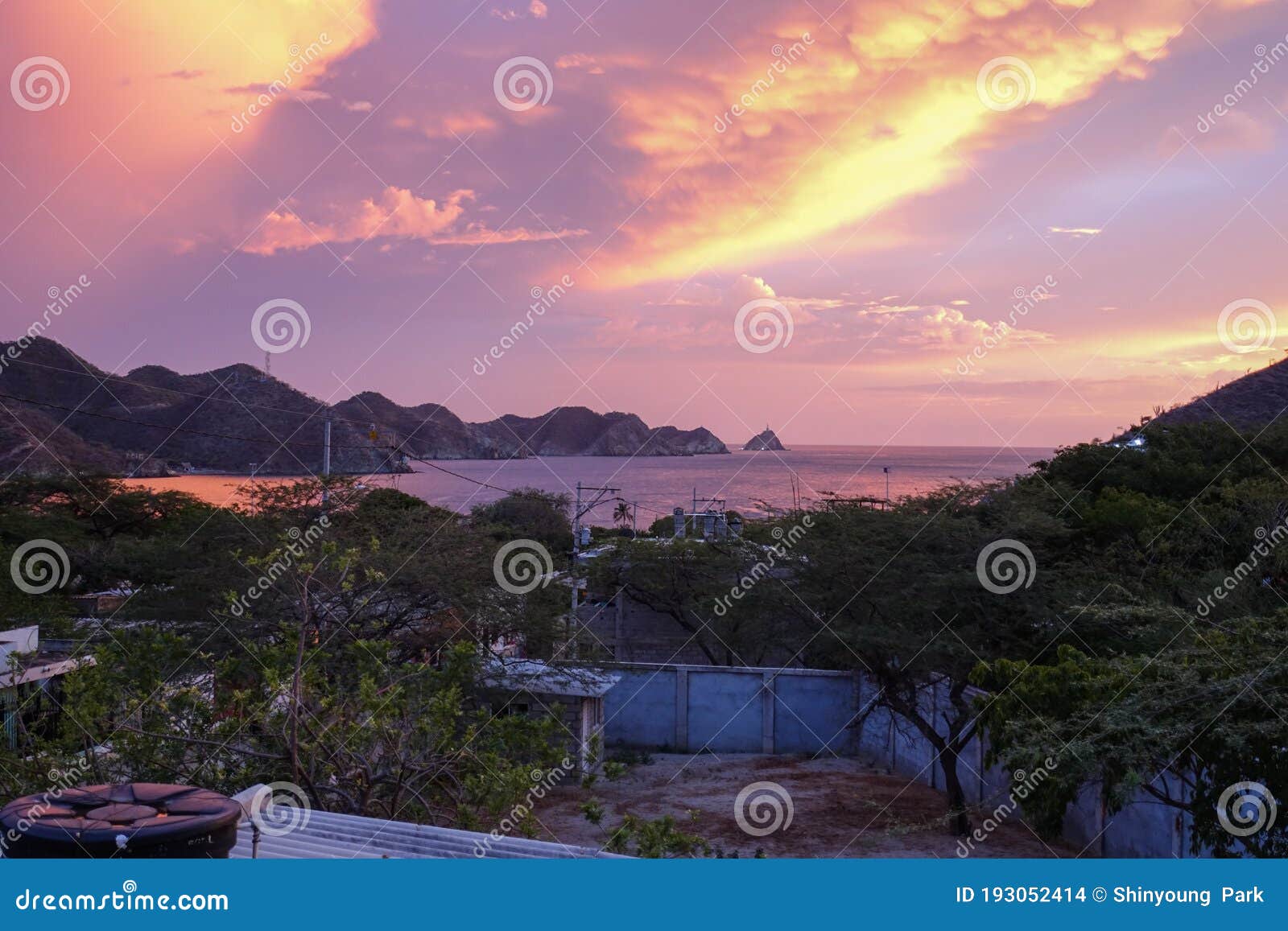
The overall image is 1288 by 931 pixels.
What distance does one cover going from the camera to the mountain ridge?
3669 centimetres

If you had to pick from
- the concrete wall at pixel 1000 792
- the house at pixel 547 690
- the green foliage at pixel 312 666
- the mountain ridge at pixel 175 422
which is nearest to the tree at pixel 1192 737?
the concrete wall at pixel 1000 792

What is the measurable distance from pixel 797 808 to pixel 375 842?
9916mm

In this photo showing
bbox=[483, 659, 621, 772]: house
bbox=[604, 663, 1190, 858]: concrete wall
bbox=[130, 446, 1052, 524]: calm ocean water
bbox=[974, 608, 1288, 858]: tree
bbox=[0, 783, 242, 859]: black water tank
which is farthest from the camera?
bbox=[130, 446, 1052, 524]: calm ocean water

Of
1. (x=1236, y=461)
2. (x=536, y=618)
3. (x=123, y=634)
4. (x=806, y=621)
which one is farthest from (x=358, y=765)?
(x=1236, y=461)

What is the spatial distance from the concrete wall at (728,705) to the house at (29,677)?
909 centimetres

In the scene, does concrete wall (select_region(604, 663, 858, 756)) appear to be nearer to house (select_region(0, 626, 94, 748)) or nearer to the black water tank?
house (select_region(0, 626, 94, 748))

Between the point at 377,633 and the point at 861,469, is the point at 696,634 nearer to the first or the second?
the point at 377,633

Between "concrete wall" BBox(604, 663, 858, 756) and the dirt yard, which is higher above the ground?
"concrete wall" BBox(604, 663, 858, 756)

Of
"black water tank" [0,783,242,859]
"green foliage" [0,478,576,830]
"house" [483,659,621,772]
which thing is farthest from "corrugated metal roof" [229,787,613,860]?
"house" [483,659,621,772]

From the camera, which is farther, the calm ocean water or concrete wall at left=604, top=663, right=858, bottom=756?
the calm ocean water

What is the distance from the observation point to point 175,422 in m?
43.1

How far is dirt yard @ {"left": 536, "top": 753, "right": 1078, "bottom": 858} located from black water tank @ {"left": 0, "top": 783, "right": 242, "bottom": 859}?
7138mm

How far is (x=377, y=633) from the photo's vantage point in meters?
14.7

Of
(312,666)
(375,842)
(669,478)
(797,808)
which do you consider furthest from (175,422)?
(669,478)
